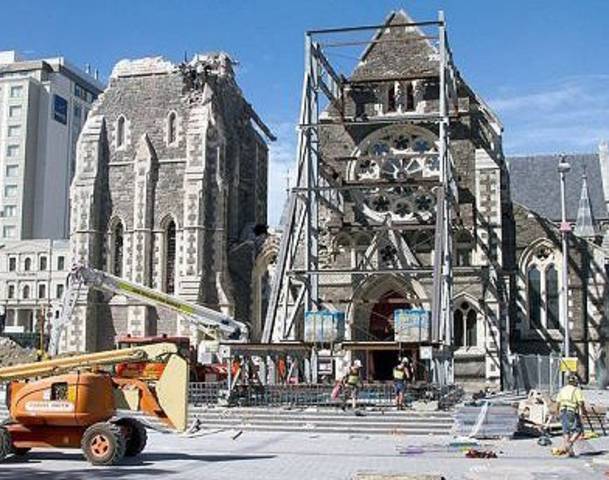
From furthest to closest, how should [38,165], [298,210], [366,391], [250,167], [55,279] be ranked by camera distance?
[38,165], [55,279], [250,167], [298,210], [366,391]

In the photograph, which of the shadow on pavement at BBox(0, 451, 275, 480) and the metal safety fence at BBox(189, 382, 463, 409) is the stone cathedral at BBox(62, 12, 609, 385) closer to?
the metal safety fence at BBox(189, 382, 463, 409)

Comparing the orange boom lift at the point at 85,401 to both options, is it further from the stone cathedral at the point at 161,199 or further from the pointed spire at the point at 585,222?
the pointed spire at the point at 585,222

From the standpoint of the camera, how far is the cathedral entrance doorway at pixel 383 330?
117 ft

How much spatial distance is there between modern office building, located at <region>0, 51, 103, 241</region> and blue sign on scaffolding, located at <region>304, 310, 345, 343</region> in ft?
247

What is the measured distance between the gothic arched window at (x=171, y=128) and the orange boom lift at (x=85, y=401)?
77.1ft

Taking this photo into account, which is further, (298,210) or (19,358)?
(19,358)

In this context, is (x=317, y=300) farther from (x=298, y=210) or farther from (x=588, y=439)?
(x=588, y=439)

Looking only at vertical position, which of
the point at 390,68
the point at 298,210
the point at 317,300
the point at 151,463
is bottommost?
the point at 151,463

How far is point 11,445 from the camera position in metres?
16.0

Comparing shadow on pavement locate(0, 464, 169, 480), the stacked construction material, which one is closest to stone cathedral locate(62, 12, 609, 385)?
the stacked construction material

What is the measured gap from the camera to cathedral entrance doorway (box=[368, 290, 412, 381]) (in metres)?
35.8

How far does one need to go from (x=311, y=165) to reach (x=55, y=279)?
53.4m

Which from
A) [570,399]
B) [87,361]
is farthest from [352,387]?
[87,361]

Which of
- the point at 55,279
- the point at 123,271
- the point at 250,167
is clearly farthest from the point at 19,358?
the point at 55,279
